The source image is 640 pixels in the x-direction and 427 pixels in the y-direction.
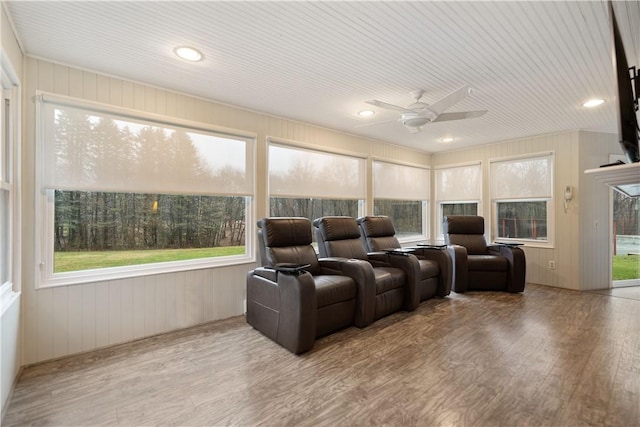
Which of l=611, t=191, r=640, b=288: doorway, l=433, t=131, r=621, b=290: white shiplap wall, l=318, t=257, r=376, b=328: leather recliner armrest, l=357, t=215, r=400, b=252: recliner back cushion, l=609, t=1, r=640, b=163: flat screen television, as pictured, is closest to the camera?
l=609, t=1, r=640, b=163: flat screen television

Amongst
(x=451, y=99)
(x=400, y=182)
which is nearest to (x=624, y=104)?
(x=451, y=99)

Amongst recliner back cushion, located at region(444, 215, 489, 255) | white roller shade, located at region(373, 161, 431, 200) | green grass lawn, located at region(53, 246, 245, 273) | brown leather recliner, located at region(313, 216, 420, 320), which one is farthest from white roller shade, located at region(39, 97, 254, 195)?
recliner back cushion, located at region(444, 215, 489, 255)

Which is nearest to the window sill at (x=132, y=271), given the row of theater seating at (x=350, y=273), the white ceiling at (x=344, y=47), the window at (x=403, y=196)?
the row of theater seating at (x=350, y=273)

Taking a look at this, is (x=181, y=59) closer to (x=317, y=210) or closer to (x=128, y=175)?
(x=128, y=175)

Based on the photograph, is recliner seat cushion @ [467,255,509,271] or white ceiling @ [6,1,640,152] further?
recliner seat cushion @ [467,255,509,271]

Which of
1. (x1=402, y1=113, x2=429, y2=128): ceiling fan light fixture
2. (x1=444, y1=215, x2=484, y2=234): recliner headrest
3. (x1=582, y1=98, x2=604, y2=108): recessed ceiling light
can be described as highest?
(x1=582, y1=98, x2=604, y2=108): recessed ceiling light

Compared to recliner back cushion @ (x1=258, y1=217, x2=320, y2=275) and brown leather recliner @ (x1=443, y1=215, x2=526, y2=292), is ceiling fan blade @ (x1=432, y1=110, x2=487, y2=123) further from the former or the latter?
brown leather recliner @ (x1=443, y1=215, x2=526, y2=292)

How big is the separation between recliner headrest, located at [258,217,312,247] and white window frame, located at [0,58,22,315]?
1936mm

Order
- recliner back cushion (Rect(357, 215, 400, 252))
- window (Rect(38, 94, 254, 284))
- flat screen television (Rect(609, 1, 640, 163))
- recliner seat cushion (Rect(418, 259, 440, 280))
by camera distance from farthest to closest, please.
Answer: recliner back cushion (Rect(357, 215, 400, 252)) < recliner seat cushion (Rect(418, 259, 440, 280)) < window (Rect(38, 94, 254, 284)) < flat screen television (Rect(609, 1, 640, 163))

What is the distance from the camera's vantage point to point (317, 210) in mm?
4523

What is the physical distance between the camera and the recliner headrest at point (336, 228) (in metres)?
3.72

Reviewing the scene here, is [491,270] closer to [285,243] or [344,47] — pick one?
[285,243]

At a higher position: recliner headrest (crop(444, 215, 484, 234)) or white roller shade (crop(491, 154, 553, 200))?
white roller shade (crop(491, 154, 553, 200))

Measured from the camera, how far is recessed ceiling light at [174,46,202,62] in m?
2.29
